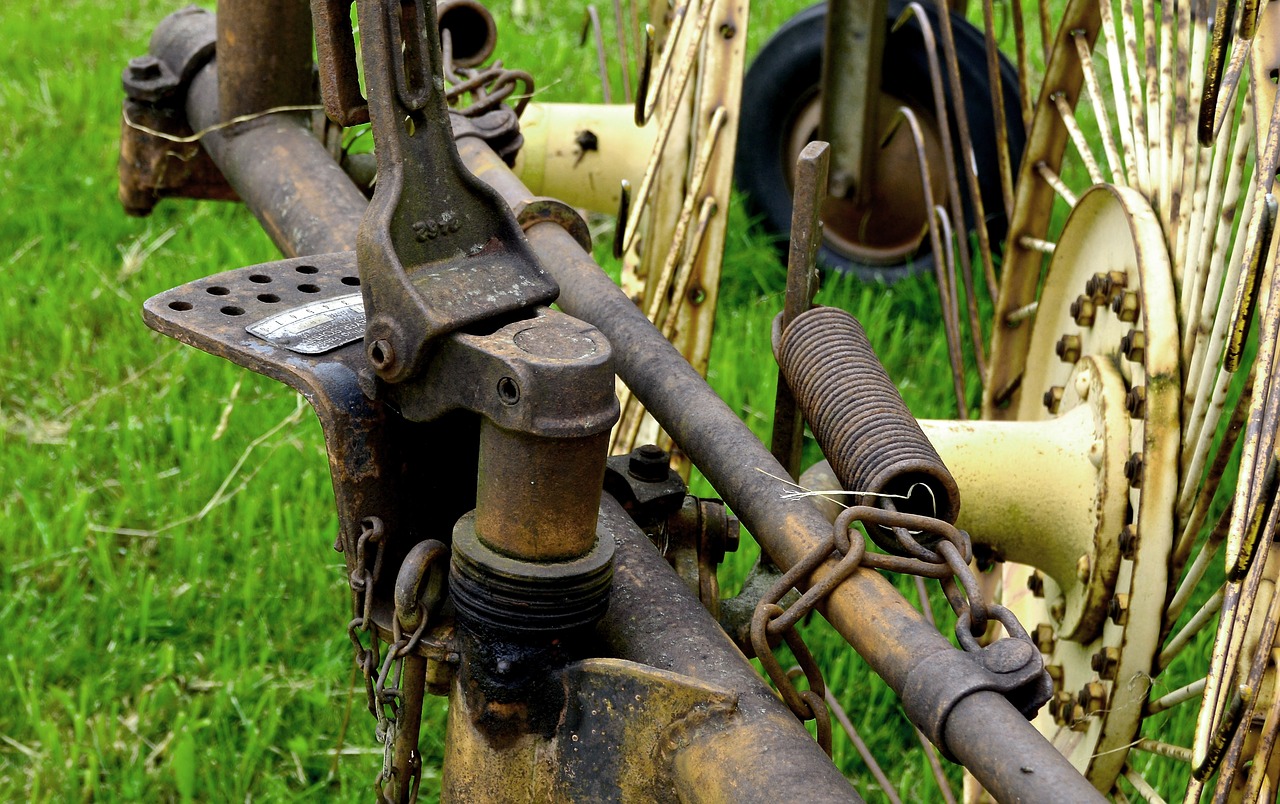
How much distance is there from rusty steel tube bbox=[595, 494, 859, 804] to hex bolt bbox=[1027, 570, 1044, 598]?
0.94 meters

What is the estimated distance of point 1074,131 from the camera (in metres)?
2.21

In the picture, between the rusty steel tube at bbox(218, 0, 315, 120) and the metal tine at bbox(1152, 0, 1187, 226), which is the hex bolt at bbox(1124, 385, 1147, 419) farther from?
the rusty steel tube at bbox(218, 0, 315, 120)

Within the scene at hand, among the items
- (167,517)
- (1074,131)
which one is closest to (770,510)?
(1074,131)

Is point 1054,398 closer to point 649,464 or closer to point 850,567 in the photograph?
point 649,464

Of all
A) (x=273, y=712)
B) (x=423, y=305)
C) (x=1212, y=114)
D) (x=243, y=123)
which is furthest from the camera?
(x=273, y=712)

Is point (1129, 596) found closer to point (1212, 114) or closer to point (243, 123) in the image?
point (1212, 114)

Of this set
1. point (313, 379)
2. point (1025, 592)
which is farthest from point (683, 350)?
point (313, 379)

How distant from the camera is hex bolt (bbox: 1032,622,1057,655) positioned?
77.1 inches

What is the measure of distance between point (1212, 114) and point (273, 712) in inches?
67.8

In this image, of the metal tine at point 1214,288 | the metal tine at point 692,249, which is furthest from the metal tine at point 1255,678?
the metal tine at point 692,249

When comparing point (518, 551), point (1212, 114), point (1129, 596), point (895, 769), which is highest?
point (1212, 114)

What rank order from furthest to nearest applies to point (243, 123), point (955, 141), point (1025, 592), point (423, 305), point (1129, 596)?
point (955, 141) < point (1025, 592) < point (243, 123) < point (1129, 596) < point (423, 305)

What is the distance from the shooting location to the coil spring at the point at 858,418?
123cm

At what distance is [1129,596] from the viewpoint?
5.62 ft
